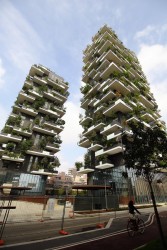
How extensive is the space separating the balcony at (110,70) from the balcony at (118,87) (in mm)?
5342

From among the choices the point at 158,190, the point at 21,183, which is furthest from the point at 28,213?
the point at 158,190

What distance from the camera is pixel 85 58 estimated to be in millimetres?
55469

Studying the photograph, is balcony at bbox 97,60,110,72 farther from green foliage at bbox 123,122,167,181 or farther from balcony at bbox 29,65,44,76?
green foliage at bbox 123,122,167,181

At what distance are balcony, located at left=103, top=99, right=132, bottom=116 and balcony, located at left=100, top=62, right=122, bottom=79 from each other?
10931mm

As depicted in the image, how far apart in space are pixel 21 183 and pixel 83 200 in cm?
1691

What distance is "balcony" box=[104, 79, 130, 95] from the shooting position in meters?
35.5

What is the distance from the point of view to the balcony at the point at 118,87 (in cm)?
3552

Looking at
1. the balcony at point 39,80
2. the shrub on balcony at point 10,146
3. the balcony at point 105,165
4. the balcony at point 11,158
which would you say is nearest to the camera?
the balcony at point 105,165

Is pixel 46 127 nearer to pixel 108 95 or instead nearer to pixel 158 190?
pixel 108 95

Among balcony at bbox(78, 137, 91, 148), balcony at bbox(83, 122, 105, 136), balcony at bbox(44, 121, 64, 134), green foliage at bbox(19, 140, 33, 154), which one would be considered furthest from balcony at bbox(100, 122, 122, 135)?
green foliage at bbox(19, 140, 33, 154)

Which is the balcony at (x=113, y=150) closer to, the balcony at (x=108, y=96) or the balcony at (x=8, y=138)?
the balcony at (x=108, y=96)

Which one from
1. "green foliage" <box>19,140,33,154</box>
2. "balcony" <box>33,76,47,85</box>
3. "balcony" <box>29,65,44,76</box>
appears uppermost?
"balcony" <box>29,65,44,76</box>

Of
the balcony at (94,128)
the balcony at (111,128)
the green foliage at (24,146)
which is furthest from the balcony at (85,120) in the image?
the green foliage at (24,146)

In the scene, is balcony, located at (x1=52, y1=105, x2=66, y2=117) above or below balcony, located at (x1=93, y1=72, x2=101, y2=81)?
below
